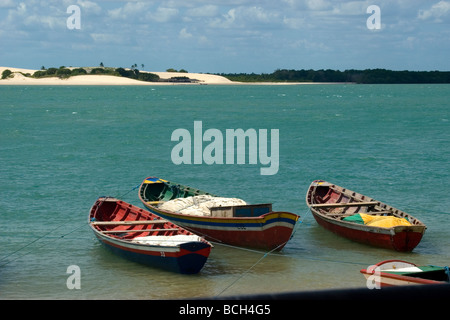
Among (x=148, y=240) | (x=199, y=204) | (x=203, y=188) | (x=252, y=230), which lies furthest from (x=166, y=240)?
(x=203, y=188)

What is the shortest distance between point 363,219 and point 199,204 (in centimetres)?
558

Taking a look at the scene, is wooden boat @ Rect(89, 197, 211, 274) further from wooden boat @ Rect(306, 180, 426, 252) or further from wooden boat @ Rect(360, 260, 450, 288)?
wooden boat @ Rect(306, 180, 426, 252)

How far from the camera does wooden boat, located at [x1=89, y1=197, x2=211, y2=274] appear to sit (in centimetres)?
1691

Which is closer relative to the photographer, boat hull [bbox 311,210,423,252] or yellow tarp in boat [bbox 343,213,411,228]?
boat hull [bbox 311,210,423,252]

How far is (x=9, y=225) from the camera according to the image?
24.5 meters

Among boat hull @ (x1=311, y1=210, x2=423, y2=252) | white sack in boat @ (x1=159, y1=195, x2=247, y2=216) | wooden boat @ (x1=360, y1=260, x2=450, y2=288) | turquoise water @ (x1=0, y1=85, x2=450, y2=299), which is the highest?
wooden boat @ (x1=360, y1=260, x2=450, y2=288)

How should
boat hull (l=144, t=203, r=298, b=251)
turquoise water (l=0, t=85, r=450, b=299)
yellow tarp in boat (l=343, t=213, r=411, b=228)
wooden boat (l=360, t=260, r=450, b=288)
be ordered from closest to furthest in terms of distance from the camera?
1. wooden boat (l=360, t=260, r=450, b=288)
2. turquoise water (l=0, t=85, r=450, b=299)
3. boat hull (l=144, t=203, r=298, b=251)
4. yellow tarp in boat (l=343, t=213, r=411, b=228)

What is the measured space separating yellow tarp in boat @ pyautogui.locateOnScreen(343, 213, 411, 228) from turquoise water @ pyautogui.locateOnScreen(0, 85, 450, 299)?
0.85 meters

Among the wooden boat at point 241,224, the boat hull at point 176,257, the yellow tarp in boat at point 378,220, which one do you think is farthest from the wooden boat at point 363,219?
the boat hull at point 176,257

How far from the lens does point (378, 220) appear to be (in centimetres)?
2084

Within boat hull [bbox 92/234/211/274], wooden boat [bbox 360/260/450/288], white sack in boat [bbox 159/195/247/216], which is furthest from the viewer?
white sack in boat [bbox 159/195/247/216]

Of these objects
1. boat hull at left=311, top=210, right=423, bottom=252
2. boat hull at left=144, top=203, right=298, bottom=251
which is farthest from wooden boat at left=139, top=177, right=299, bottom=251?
boat hull at left=311, top=210, right=423, bottom=252
